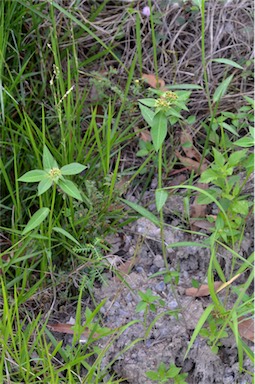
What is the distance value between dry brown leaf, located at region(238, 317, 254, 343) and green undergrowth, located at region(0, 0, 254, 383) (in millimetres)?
36

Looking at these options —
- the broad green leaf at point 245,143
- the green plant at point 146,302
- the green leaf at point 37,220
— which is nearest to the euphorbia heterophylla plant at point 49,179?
the green leaf at point 37,220

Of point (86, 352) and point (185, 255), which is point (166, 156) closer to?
point (185, 255)

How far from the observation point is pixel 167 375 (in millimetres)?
1983

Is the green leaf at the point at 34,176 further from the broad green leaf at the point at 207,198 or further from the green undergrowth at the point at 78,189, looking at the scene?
the broad green leaf at the point at 207,198

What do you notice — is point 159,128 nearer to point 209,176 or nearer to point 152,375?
point 209,176

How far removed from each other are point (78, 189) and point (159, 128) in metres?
0.51

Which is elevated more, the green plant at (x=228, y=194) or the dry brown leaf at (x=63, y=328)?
the green plant at (x=228, y=194)

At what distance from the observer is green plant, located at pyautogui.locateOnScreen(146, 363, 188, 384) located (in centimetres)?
198

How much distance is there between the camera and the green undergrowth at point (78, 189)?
1984 mm

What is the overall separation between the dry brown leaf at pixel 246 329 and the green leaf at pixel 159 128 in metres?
0.67

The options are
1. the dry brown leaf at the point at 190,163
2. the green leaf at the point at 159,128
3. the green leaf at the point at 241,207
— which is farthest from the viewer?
the dry brown leaf at the point at 190,163

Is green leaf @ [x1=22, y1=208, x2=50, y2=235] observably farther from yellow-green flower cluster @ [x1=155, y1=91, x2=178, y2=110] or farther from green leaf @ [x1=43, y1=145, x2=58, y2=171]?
yellow-green flower cluster @ [x1=155, y1=91, x2=178, y2=110]

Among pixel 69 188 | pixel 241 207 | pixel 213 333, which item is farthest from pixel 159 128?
pixel 213 333

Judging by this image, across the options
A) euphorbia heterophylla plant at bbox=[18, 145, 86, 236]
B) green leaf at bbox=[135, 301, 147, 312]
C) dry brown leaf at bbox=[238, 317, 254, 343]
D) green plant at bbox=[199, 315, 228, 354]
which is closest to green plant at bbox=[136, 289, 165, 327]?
green leaf at bbox=[135, 301, 147, 312]
